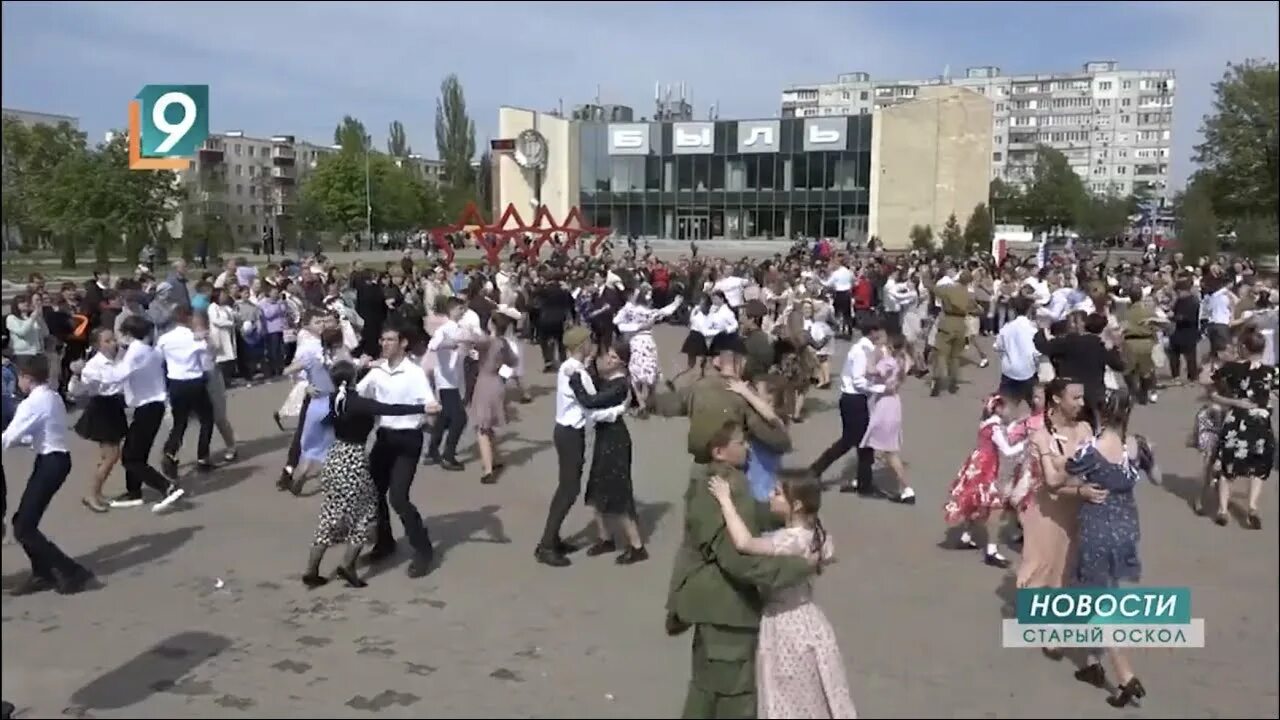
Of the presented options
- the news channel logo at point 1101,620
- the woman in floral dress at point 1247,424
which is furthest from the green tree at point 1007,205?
the news channel logo at point 1101,620

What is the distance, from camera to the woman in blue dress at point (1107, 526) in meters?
5.22

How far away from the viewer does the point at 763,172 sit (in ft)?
219

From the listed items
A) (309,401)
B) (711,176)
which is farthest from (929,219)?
(309,401)

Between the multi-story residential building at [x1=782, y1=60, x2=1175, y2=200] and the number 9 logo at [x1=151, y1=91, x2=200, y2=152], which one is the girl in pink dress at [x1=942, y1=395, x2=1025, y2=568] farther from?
the multi-story residential building at [x1=782, y1=60, x2=1175, y2=200]

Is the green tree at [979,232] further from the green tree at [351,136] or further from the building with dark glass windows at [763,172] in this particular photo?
the green tree at [351,136]

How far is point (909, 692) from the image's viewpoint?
5285mm

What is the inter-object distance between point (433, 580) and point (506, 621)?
973 millimetres

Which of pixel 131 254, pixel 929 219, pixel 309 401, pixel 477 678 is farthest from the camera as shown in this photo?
pixel 929 219

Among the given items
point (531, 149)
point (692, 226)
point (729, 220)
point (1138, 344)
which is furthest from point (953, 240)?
point (1138, 344)

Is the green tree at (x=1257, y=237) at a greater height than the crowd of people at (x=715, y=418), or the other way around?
the green tree at (x=1257, y=237)

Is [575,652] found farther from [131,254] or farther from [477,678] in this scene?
[131,254]

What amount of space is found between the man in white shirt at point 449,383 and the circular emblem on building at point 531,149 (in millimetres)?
59099

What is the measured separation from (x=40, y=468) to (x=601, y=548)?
12.2 feet

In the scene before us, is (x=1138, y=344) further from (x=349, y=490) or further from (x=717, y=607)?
(x=717, y=607)
